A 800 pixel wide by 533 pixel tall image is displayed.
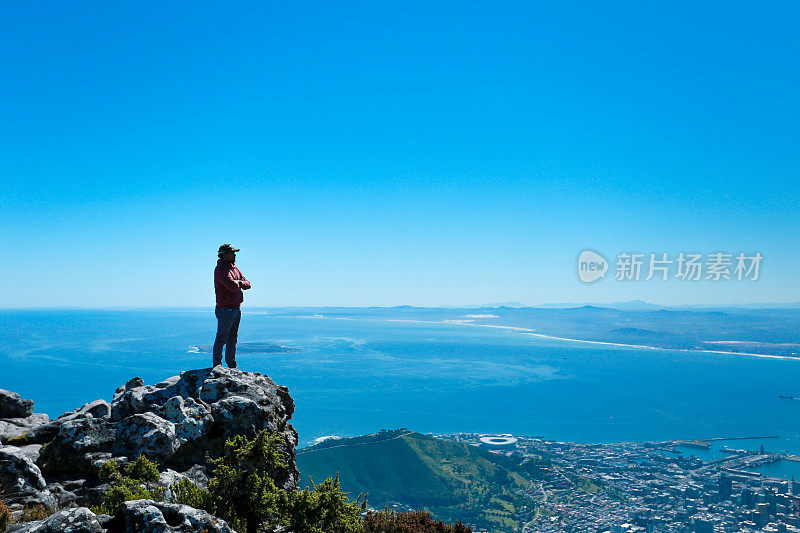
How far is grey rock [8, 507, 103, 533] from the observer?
4820 mm

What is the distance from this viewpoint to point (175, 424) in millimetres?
9102

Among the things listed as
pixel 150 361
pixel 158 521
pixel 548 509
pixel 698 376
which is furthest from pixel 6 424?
pixel 698 376

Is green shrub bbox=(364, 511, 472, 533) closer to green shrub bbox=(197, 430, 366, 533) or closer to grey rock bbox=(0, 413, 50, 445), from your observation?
green shrub bbox=(197, 430, 366, 533)

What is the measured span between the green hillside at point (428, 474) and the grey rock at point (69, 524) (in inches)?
1842

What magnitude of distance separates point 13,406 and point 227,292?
241 inches

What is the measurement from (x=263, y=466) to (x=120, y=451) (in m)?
2.95

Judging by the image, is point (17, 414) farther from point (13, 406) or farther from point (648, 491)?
point (648, 491)

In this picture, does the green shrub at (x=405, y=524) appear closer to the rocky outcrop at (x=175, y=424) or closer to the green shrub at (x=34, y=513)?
the rocky outcrop at (x=175, y=424)

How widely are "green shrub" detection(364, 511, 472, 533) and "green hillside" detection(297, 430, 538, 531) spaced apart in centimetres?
4017

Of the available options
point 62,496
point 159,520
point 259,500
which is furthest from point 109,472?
point 159,520

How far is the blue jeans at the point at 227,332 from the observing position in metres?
11.8

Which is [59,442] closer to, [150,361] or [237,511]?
[237,511]

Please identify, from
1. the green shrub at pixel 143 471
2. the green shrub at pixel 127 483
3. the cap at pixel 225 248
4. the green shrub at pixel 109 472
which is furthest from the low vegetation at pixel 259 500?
the cap at pixel 225 248

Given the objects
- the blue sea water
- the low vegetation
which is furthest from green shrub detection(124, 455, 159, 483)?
the blue sea water
